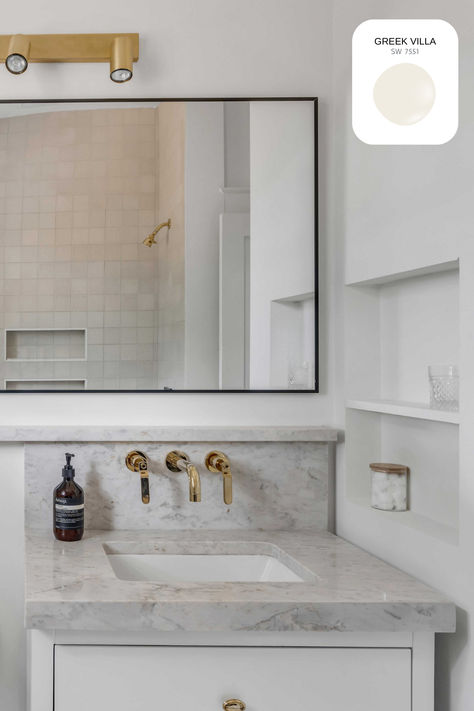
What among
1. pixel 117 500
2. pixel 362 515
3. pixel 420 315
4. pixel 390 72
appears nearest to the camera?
pixel 390 72

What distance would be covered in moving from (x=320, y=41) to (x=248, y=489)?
1243mm

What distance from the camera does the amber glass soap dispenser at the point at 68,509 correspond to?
1.55 meters

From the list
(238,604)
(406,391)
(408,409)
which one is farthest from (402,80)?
(238,604)

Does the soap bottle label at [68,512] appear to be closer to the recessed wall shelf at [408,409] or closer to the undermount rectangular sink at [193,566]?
the undermount rectangular sink at [193,566]

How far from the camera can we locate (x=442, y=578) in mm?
1213

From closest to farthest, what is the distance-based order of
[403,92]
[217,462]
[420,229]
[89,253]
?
1. [403,92]
2. [420,229]
3. [217,462]
4. [89,253]

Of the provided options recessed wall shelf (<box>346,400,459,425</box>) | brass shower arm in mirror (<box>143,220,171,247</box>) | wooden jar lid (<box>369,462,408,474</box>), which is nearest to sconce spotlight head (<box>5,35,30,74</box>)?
brass shower arm in mirror (<box>143,220,171,247</box>)

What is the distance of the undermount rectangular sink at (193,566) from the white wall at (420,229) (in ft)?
0.83

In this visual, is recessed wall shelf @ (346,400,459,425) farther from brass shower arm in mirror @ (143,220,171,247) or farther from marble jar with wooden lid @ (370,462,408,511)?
brass shower arm in mirror @ (143,220,171,247)

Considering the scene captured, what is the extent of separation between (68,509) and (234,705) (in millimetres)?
628

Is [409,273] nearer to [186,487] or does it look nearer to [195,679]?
[186,487]

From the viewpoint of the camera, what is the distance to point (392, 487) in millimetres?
1493

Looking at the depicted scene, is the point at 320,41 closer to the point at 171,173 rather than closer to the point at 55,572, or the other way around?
the point at 171,173

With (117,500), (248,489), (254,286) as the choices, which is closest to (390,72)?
(254,286)
